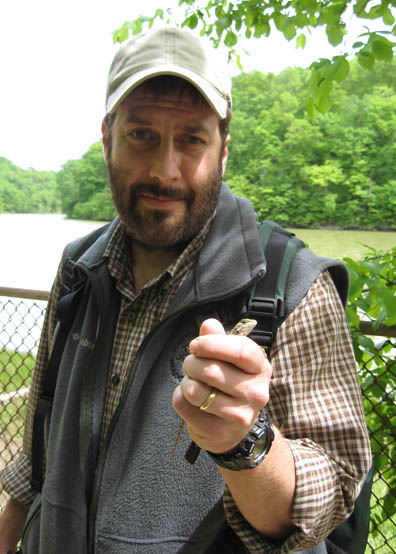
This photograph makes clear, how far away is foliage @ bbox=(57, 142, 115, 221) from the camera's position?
537 inches

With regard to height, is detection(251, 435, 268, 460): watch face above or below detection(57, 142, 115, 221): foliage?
below

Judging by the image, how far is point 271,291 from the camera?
Result: 1.29m

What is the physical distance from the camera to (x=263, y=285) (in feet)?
4.31

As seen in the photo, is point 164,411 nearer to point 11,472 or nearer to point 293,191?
point 11,472

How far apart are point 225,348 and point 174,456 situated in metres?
0.64

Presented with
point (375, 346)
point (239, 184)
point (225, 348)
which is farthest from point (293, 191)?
point (225, 348)

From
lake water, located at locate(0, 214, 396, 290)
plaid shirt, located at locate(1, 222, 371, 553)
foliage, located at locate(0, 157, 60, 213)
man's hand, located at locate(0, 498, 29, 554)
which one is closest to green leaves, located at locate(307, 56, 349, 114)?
plaid shirt, located at locate(1, 222, 371, 553)

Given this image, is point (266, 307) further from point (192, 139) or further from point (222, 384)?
point (192, 139)

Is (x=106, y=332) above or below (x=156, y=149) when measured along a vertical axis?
below

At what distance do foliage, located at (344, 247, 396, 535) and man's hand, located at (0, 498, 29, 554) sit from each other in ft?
5.75

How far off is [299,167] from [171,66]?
84.1 ft

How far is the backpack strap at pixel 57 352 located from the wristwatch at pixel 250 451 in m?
0.95

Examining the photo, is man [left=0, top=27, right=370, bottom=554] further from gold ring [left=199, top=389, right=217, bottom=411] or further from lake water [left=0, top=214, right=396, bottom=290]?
lake water [left=0, top=214, right=396, bottom=290]

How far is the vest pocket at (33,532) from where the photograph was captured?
1.62 meters
